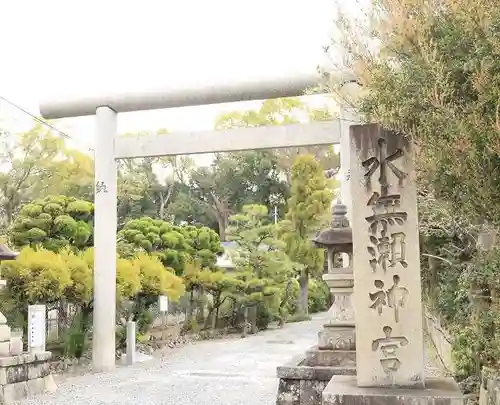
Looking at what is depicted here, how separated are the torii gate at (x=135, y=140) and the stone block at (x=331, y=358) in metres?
3.31

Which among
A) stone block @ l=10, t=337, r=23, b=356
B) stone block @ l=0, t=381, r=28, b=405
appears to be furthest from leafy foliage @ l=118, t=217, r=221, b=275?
stone block @ l=0, t=381, r=28, b=405

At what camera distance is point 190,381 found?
884 centimetres

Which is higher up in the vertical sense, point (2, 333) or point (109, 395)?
point (2, 333)

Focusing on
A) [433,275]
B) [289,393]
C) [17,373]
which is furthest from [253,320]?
[289,393]

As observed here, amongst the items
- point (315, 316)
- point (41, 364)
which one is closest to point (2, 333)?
point (41, 364)

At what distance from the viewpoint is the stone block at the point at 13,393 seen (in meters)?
7.00

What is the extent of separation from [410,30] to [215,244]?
43.8 feet

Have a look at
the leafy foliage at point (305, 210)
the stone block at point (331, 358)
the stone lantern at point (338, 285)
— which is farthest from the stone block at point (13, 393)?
the leafy foliage at point (305, 210)

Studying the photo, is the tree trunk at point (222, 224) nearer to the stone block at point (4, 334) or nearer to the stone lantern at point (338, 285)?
the stone block at point (4, 334)

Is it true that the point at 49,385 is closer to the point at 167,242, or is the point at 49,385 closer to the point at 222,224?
the point at 167,242

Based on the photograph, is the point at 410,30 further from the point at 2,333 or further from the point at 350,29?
the point at 2,333

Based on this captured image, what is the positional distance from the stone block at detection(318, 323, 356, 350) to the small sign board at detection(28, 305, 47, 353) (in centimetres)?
409

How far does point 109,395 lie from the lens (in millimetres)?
7754

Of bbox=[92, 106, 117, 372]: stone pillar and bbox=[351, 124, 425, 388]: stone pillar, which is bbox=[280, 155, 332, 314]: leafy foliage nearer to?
bbox=[92, 106, 117, 372]: stone pillar
